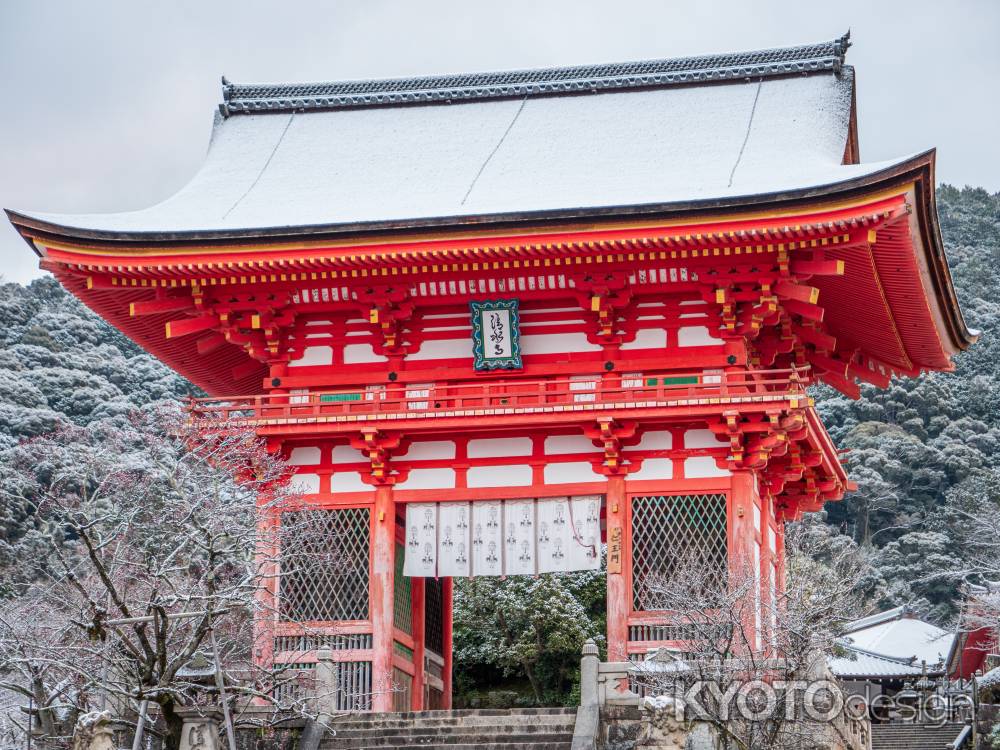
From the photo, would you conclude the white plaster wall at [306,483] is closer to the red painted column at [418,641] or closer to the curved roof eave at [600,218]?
the red painted column at [418,641]

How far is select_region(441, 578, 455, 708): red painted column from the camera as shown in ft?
77.9

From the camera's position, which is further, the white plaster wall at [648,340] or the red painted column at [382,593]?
the white plaster wall at [648,340]

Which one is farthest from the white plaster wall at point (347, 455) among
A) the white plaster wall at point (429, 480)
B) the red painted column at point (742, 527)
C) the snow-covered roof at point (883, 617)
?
the snow-covered roof at point (883, 617)

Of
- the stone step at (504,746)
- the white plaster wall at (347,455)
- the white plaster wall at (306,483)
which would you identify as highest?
the white plaster wall at (347,455)

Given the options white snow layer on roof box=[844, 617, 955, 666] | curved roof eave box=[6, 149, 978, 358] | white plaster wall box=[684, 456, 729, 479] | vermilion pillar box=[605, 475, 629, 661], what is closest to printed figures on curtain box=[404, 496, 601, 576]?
vermilion pillar box=[605, 475, 629, 661]

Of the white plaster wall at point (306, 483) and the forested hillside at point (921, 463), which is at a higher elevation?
the forested hillside at point (921, 463)

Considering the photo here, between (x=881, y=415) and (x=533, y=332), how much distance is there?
45713mm

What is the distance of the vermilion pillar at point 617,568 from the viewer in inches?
770

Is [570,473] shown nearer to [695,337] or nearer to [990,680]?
[695,337]

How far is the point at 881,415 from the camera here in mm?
63812

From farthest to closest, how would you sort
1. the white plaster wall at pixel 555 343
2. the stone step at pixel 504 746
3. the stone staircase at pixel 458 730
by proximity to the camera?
1. the white plaster wall at pixel 555 343
2. the stone staircase at pixel 458 730
3. the stone step at pixel 504 746

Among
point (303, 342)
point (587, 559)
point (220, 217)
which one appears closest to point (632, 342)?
point (587, 559)

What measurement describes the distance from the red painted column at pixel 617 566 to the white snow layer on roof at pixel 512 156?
4.17m

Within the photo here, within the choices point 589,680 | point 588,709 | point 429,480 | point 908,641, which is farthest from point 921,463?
point 588,709
